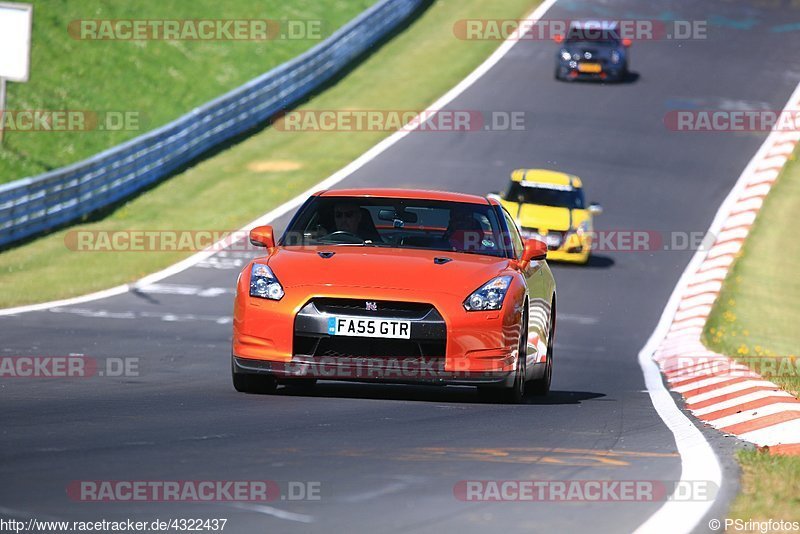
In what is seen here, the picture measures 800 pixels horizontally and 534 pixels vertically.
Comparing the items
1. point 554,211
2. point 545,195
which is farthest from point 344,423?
point 545,195

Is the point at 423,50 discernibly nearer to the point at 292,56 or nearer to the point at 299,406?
the point at 292,56

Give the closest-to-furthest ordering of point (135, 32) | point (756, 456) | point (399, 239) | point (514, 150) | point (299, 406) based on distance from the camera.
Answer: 1. point (756, 456)
2. point (299, 406)
3. point (399, 239)
4. point (514, 150)
5. point (135, 32)

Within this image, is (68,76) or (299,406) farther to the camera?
(68,76)

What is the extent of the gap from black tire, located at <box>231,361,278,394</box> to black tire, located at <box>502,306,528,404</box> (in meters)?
1.55

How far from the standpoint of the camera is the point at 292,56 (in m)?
37.9

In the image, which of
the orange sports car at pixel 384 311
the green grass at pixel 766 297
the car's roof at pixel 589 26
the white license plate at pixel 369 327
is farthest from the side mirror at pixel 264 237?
the car's roof at pixel 589 26

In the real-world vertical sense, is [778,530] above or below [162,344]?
above

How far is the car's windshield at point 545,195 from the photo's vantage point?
23297 millimetres

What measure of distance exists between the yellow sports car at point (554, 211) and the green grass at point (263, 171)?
4.68 meters

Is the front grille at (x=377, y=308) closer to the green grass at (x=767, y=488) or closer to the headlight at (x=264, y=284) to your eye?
the headlight at (x=264, y=284)

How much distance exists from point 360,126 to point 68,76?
22.9 ft

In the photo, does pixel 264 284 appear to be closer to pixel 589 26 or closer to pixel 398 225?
pixel 398 225

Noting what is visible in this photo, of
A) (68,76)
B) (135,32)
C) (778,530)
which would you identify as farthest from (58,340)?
(135,32)

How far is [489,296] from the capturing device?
30.4ft
